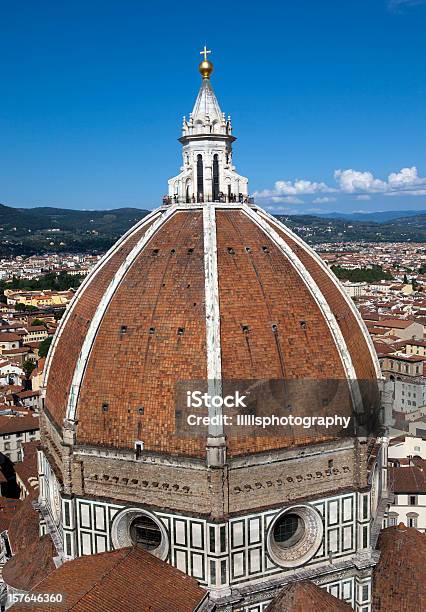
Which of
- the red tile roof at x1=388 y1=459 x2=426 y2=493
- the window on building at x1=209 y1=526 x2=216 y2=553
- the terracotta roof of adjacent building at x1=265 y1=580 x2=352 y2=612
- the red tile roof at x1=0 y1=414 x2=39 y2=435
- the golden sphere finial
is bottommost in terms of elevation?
the red tile roof at x1=0 y1=414 x2=39 y2=435

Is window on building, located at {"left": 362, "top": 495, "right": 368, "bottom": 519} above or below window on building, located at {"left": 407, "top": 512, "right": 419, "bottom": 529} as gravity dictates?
above

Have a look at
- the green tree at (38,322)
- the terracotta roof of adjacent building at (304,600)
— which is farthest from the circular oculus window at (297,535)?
the green tree at (38,322)

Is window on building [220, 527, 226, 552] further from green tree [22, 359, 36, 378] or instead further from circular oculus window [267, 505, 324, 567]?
green tree [22, 359, 36, 378]

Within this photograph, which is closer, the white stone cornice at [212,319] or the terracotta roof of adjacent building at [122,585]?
the terracotta roof of adjacent building at [122,585]

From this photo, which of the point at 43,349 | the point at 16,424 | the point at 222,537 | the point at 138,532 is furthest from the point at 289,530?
the point at 43,349

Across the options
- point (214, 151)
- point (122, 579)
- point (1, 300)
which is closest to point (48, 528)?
point (122, 579)

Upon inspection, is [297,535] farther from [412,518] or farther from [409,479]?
[412,518]

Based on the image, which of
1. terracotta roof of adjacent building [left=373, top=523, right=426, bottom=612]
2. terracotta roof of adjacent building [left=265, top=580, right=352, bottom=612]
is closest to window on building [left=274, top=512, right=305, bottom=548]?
terracotta roof of adjacent building [left=265, top=580, right=352, bottom=612]

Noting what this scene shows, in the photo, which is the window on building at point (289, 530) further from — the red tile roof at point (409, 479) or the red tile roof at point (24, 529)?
the red tile roof at point (409, 479)
